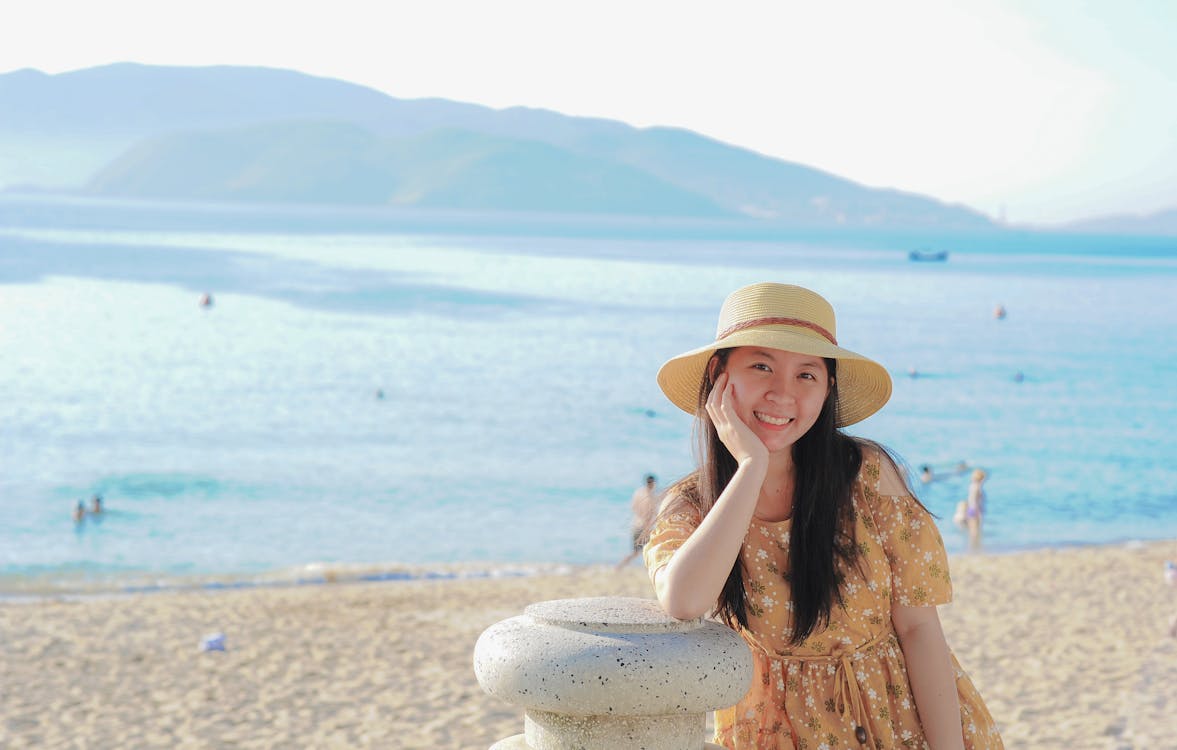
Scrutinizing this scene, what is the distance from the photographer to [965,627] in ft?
40.8

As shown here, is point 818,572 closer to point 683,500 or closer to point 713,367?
point 683,500

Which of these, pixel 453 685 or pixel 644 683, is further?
pixel 453 685

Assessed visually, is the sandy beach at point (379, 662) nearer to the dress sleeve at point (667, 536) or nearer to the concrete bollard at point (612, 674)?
the dress sleeve at point (667, 536)

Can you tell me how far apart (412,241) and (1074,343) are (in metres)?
90.0

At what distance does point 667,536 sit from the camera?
8.84ft

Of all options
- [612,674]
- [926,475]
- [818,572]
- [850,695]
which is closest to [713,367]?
[818,572]

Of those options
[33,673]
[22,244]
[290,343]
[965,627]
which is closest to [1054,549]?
[965,627]

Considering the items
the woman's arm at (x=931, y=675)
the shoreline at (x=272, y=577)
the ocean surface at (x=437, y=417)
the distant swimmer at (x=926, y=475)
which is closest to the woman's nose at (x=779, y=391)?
the woman's arm at (x=931, y=675)

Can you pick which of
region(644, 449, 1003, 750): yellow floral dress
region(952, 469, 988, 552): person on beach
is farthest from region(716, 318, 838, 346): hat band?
region(952, 469, 988, 552): person on beach

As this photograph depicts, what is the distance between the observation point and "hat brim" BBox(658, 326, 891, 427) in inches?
105

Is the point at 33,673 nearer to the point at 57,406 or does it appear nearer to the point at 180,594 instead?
the point at 180,594

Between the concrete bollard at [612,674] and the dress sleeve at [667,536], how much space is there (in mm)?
214

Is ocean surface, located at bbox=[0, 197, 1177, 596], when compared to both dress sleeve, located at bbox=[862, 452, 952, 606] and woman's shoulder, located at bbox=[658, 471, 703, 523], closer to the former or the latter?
woman's shoulder, located at bbox=[658, 471, 703, 523]

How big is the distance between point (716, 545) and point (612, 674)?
0.38 m
